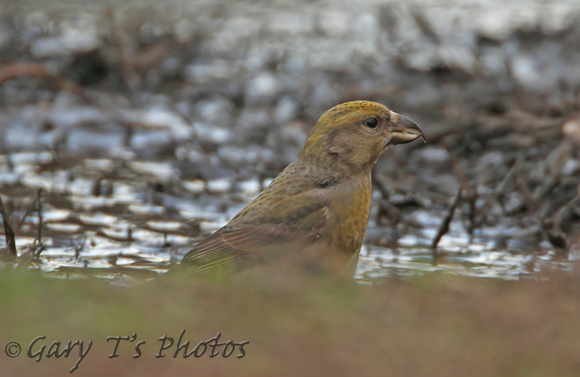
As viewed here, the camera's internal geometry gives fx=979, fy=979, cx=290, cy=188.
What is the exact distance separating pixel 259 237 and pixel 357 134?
0.96 metres

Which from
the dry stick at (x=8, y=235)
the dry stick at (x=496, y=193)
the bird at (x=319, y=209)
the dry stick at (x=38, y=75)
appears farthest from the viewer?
the dry stick at (x=496, y=193)

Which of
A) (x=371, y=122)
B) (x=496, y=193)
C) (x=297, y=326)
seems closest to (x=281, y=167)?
(x=496, y=193)

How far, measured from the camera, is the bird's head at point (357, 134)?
5.81 m

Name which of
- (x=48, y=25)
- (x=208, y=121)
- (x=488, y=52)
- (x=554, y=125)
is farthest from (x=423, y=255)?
(x=48, y=25)

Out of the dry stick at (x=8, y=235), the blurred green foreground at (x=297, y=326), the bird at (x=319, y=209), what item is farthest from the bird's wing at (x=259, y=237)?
the dry stick at (x=8, y=235)

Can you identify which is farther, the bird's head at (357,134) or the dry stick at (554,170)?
the dry stick at (554,170)

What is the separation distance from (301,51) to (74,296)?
7781mm

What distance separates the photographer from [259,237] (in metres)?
5.36

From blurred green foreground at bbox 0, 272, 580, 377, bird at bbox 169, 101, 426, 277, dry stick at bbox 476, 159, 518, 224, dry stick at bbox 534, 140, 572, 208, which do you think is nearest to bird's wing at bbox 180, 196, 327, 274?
bird at bbox 169, 101, 426, 277

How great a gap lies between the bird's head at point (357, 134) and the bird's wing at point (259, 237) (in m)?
0.45

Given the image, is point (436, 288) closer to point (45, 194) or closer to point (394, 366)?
point (394, 366)

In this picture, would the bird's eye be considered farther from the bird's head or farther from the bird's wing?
the bird's wing

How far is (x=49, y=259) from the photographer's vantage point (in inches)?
238

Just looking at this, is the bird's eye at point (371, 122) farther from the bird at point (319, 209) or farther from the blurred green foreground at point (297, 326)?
the blurred green foreground at point (297, 326)
